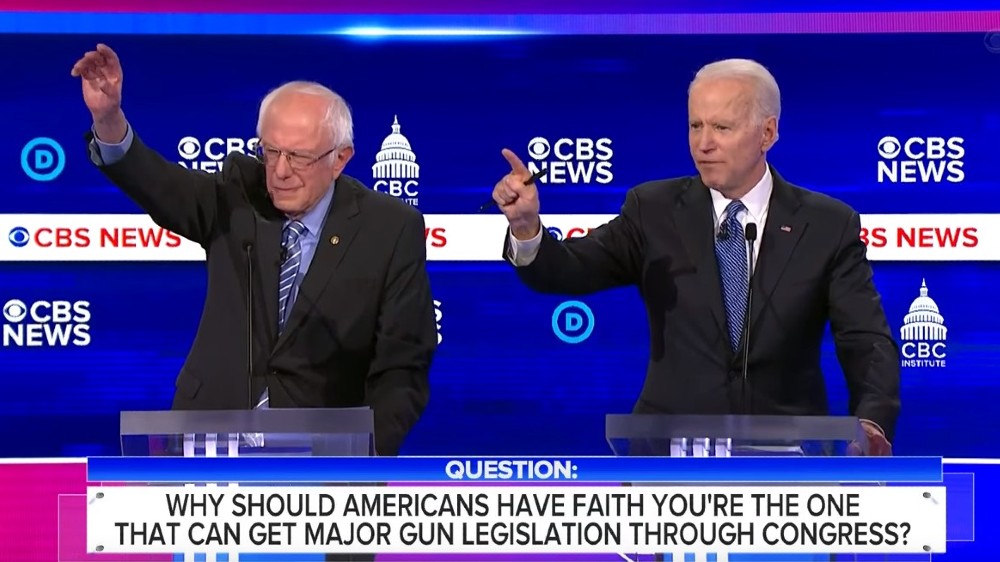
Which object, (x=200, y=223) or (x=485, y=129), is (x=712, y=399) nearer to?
(x=200, y=223)

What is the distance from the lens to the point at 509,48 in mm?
5121

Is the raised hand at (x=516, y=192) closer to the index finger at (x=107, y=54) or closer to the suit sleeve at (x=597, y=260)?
the suit sleeve at (x=597, y=260)

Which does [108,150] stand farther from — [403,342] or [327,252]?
[403,342]

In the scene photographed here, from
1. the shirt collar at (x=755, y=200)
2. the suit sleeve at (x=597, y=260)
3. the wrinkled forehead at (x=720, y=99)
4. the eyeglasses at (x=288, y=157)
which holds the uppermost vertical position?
the wrinkled forehead at (x=720, y=99)

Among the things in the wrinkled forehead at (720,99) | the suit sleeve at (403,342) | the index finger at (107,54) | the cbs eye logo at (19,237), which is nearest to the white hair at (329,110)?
the suit sleeve at (403,342)

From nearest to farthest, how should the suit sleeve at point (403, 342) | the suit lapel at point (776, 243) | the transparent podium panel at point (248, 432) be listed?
the transparent podium panel at point (248, 432) < the suit sleeve at point (403, 342) < the suit lapel at point (776, 243)

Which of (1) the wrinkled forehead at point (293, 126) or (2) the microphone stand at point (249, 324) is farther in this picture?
(1) the wrinkled forehead at point (293, 126)

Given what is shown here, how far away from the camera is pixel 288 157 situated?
3.40 m

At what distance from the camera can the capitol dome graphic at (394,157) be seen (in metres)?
5.09

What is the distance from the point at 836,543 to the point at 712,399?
87 centimetres

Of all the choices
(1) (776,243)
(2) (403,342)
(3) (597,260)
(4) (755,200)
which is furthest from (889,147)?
(2) (403,342)

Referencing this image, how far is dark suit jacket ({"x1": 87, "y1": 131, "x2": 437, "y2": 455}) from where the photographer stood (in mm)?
3410

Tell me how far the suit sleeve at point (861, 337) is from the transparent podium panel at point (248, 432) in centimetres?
→ 116

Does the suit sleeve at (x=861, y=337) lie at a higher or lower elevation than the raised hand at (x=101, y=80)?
lower
